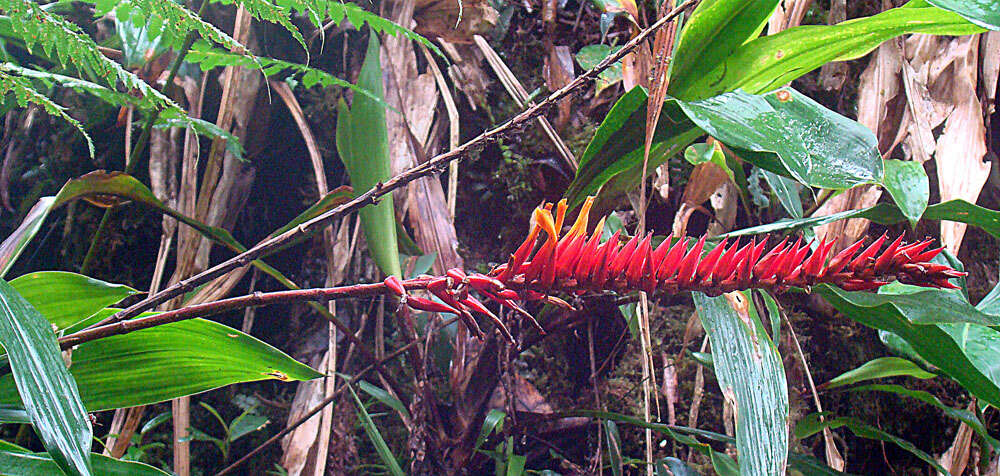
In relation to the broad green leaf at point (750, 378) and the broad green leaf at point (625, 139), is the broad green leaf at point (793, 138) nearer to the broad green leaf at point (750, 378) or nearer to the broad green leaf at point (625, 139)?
the broad green leaf at point (625, 139)

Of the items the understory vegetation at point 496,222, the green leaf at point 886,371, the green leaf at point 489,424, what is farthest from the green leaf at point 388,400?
the green leaf at point 886,371

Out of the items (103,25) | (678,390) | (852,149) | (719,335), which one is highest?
(103,25)

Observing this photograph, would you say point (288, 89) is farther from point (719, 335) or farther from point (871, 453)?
point (871, 453)

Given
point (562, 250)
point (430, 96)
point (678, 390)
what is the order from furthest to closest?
point (430, 96) < point (678, 390) < point (562, 250)

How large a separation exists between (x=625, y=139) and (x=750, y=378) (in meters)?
0.29

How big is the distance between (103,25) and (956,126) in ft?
6.11

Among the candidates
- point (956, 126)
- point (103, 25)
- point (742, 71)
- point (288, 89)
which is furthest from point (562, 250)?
point (103, 25)

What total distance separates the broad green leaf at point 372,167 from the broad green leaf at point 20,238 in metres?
0.36

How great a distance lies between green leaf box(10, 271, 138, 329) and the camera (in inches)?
19.4

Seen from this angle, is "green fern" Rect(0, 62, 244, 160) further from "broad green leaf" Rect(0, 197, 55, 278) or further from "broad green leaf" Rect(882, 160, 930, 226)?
"broad green leaf" Rect(882, 160, 930, 226)

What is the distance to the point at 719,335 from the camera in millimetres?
597

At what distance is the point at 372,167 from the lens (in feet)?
2.67

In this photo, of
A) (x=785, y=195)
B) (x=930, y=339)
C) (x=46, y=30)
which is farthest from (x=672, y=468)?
(x=46, y=30)

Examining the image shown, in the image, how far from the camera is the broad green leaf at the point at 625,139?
615 mm
